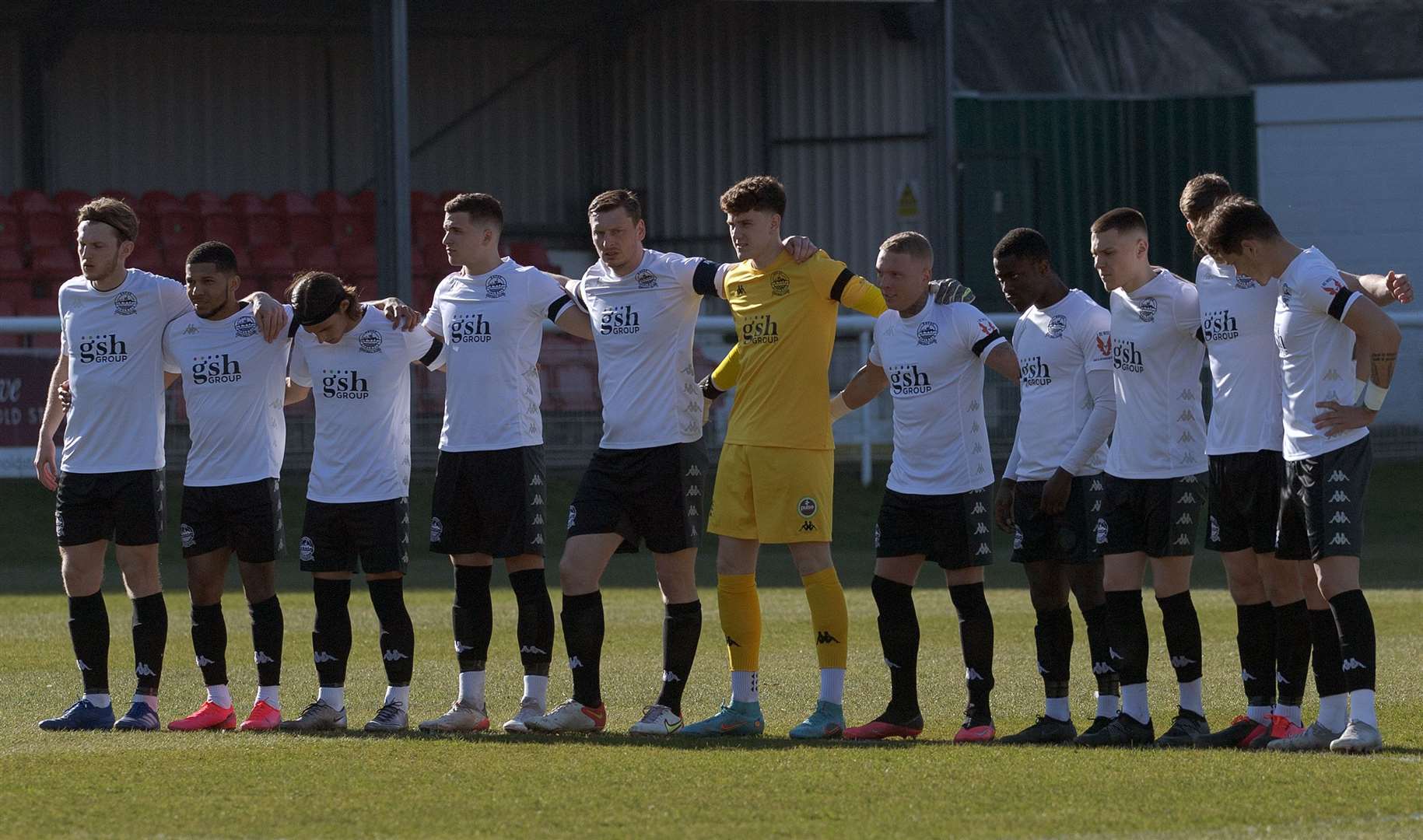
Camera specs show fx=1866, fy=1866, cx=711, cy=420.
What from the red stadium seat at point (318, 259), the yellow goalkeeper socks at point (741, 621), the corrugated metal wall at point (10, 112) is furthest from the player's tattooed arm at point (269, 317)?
the corrugated metal wall at point (10, 112)

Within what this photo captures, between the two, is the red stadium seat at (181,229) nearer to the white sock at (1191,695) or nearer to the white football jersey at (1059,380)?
the white football jersey at (1059,380)

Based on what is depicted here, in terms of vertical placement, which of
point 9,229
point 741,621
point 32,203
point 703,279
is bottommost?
point 741,621

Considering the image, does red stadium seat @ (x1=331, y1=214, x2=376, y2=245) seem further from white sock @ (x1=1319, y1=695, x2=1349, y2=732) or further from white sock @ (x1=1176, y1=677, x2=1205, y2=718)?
white sock @ (x1=1319, y1=695, x2=1349, y2=732)

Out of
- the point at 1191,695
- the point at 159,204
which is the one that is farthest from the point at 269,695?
the point at 159,204

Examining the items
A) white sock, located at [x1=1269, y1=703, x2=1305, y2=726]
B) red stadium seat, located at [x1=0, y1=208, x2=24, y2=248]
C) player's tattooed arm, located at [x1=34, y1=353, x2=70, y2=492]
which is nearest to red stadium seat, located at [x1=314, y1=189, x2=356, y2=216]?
red stadium seat, located at [x1=0, y1=208, x2=24, y2=248]

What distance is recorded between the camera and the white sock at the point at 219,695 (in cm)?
757

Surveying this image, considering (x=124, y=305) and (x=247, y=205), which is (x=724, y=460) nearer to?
(x=124, y=305)

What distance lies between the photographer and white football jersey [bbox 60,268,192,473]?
7711 mm

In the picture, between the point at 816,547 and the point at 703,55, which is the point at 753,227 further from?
the point at 703,55

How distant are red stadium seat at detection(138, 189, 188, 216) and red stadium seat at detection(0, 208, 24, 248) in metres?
1.58

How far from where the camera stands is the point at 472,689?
7.46m

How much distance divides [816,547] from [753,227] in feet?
4.23

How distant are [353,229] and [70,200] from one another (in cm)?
351

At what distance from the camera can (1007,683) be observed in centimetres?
892
